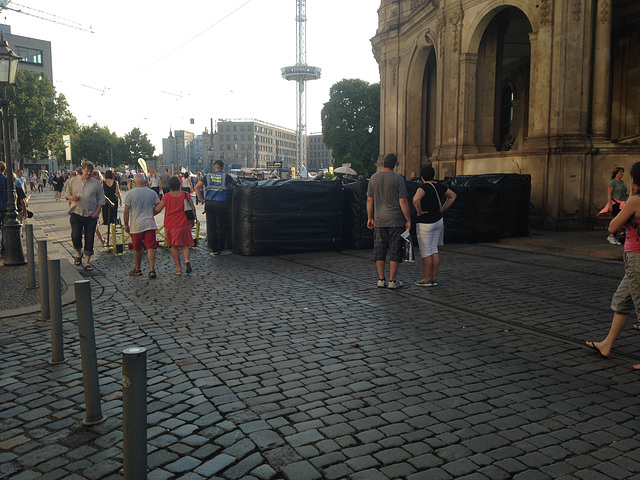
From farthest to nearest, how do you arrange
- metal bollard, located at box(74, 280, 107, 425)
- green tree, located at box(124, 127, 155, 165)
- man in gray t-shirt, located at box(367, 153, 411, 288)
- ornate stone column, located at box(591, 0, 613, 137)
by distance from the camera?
green tree, located at box(124, 127, 155, 165) < ornate stone column, located at box(591, 0, 613, 137) < man in gray t-shirt, located at box(367, 153, 411, 288) < metal bollard, located at box(74, 280, 107, 425)

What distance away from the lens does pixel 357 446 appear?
333cm

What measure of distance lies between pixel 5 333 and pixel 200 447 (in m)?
3.64

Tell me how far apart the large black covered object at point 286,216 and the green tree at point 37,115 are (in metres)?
56.7

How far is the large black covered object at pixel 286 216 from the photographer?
39.4 ft

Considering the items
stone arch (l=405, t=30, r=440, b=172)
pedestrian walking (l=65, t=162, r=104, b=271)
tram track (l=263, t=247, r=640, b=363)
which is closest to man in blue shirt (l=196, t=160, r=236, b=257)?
tram track (l=263, t=247, r=640, b=363)

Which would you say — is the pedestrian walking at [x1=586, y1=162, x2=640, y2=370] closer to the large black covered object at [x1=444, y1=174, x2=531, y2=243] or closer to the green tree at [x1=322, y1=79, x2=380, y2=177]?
the large black covered object at [x1=444, y1=174, x2=531, y2=243]

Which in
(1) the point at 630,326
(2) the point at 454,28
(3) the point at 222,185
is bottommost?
(1) the point at 630,326

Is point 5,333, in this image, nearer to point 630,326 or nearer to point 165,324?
point 165,324

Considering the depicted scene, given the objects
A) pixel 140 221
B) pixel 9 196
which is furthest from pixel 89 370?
pixel 9 196

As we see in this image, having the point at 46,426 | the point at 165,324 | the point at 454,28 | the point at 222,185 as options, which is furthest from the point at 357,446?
the point at 454,28

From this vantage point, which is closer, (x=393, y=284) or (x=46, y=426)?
(x=46, y=426)

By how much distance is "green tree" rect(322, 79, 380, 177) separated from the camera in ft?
201

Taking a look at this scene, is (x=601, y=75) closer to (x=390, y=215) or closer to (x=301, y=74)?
(x=390, y=215)

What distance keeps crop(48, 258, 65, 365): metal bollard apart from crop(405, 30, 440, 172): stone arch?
25407 mm
